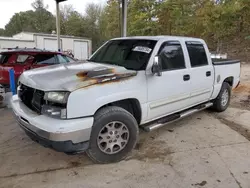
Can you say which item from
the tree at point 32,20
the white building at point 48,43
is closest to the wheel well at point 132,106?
the white building at point 48,43

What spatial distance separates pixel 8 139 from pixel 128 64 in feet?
8.24

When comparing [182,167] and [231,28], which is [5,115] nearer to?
[182,167]

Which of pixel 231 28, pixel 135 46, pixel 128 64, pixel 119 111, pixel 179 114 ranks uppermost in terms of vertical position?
pixel 231 28

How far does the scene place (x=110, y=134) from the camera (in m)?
3.24

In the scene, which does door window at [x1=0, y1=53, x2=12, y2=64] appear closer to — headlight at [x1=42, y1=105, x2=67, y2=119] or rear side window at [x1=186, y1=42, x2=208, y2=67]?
headlight at [x1=42, y1=105, x2=67, y2=119]

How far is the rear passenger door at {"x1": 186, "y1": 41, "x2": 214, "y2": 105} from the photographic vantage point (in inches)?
Result: 176

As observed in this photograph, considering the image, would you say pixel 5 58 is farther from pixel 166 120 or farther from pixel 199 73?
pixel 199 73

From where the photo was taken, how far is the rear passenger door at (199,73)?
4.46 meters

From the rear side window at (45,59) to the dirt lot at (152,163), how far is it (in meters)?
3.44

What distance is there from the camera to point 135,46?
4.02 metres

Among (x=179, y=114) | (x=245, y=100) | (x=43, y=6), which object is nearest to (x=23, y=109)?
(x=179, y=114)

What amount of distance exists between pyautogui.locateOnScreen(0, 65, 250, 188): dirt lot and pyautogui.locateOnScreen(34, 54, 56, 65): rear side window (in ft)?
11.3

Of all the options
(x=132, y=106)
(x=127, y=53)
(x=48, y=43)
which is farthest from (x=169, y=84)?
Result: (x=48, y=43)

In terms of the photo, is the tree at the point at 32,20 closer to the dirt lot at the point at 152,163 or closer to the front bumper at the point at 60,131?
the dirt lot at the point at 152,163
